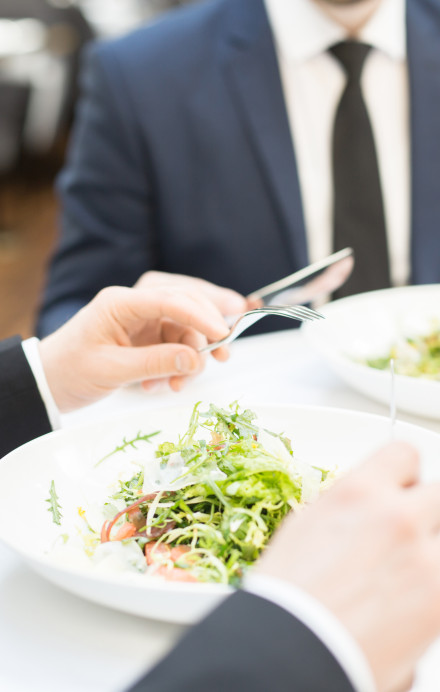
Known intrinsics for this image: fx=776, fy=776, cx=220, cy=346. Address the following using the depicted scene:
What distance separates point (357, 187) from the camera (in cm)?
174

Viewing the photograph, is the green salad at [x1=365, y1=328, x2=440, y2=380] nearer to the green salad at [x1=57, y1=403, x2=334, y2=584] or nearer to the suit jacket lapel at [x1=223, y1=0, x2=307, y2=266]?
the green salad at [x1=57, y1=403, x2=334, y2=584]

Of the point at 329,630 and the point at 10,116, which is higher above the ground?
the point at 329,630

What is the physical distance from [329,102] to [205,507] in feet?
4.20

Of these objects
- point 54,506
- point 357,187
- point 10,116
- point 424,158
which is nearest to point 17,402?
point 54,506

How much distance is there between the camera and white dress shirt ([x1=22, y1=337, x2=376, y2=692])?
46 centimetres

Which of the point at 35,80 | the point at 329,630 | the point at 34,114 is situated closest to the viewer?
the point at 329,630

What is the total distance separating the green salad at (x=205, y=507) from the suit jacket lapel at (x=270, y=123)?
1.01 meters

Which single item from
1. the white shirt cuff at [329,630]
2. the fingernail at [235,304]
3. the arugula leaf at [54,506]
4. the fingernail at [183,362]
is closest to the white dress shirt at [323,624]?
the white shirt cuff at [329,630]

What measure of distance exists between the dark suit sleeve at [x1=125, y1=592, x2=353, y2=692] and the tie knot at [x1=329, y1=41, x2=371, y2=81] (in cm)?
147

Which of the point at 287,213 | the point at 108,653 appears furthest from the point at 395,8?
the point at 108,653

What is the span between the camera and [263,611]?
0.48m

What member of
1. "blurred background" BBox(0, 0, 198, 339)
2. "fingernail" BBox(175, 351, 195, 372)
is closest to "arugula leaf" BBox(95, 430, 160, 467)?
"fingernail" BBox(175, 351, 195, 372)

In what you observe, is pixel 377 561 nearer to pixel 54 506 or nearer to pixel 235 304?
pixel 54 506

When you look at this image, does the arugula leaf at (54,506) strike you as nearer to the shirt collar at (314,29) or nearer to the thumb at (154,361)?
the thumb at (154,361)
